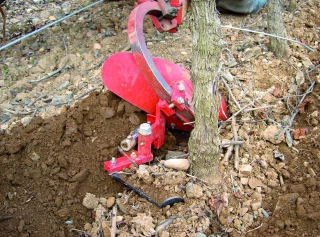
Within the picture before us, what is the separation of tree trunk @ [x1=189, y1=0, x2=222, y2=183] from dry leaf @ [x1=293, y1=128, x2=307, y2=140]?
74 cm

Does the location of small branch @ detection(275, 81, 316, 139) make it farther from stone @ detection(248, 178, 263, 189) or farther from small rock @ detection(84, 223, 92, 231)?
small rock @ detection(84, 223, 92, 231)

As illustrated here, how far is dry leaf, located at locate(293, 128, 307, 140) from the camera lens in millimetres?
2775

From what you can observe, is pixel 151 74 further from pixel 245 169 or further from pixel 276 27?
pixel 276 27

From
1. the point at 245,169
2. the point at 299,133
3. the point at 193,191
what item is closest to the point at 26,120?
the point at 193,191

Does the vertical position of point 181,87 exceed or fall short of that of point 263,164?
it exceeds it

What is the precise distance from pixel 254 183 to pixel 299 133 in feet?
1.95

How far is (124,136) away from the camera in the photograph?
8.89ft

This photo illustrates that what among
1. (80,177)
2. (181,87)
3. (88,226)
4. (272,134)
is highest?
(181,87)

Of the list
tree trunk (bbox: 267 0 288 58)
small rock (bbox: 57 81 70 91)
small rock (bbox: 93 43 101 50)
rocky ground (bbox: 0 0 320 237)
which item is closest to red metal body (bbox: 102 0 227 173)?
rocky ground (bbox: 0 0 320 237)

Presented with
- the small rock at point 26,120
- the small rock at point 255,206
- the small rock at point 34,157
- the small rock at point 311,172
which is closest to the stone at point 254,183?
the small rock at point 255,206

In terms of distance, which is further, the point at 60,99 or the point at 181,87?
the point at 60,99

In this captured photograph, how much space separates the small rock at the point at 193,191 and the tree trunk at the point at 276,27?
167cm

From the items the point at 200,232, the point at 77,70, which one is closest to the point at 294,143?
the point at 200,232

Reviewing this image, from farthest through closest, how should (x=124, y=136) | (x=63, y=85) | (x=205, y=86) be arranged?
(x=63, y=85), (x=124, y=136), (x=205, y=86)
